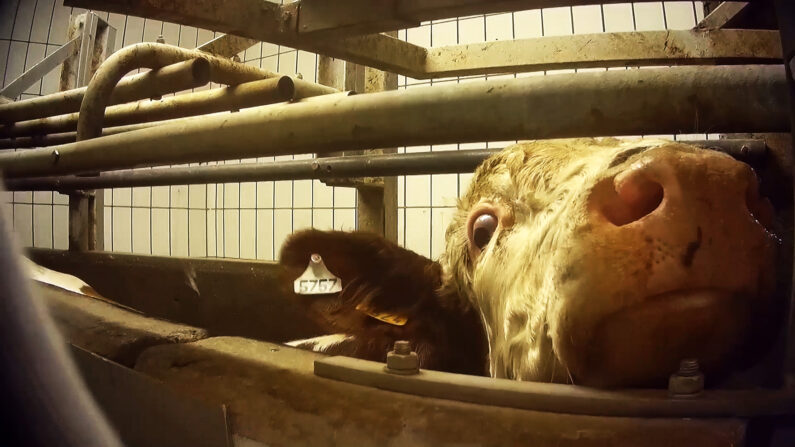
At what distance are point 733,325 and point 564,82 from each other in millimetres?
448

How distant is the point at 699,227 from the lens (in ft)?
2.39

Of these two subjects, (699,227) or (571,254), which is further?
(571,254)

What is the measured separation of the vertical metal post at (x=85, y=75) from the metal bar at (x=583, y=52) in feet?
8.87

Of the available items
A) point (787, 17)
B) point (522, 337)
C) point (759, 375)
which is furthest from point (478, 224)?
point (787, 17)

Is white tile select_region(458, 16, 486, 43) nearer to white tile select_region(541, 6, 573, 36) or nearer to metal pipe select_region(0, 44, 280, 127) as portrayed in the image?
white tile select_region(541, 6, 573, 36)

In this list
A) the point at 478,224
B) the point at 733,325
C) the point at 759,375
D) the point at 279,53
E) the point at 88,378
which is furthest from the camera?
the point at 279,53

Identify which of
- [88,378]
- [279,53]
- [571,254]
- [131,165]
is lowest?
[88,378]

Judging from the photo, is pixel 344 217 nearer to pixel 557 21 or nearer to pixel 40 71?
pixel 557 21

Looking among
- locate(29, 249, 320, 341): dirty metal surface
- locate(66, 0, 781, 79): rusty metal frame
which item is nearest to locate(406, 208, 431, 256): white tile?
locate(66, 0, 781, 79): rusty metal frame

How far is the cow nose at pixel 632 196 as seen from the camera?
0.76 m

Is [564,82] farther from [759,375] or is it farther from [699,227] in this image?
[759,375]

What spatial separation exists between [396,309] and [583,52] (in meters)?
1.79

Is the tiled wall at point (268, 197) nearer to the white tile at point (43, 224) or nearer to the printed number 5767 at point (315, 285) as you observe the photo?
the white tile at point (43, 224)

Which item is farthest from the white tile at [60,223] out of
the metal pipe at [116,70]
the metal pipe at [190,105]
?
the metal pipe at [116,70]
